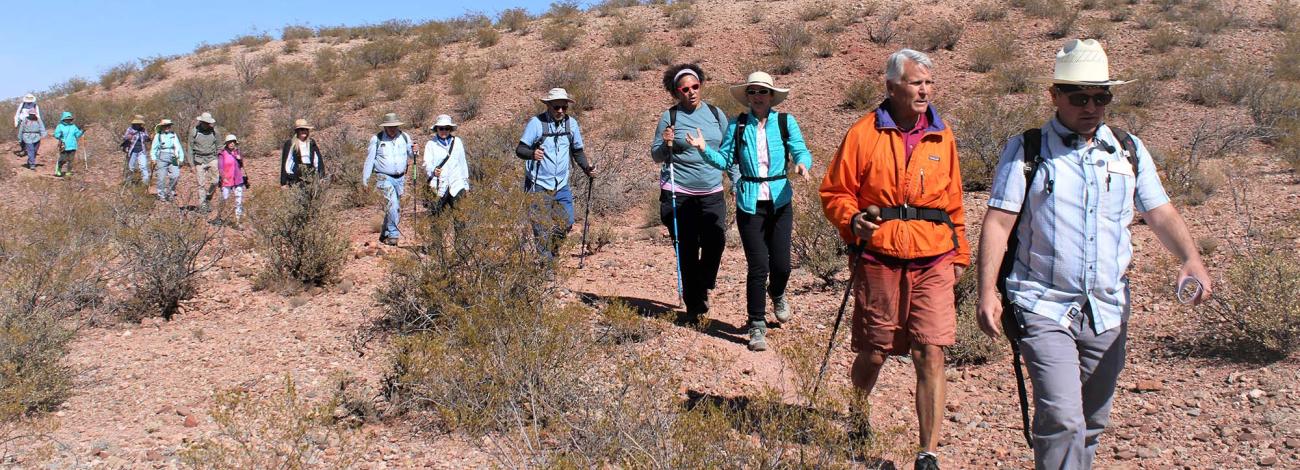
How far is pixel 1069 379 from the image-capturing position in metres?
2.83

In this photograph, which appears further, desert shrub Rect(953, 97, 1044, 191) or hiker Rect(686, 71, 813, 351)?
desert shrub Rect(953, 97, 1044, 191)

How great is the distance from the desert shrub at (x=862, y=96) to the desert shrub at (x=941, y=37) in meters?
3.12

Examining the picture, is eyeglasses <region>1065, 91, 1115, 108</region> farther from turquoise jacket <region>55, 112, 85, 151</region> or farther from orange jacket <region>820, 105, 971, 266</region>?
turquoise jacket <region>55, 112, 85, 151</region>

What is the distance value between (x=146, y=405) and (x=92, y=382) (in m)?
0.76

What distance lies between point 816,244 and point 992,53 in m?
12.4

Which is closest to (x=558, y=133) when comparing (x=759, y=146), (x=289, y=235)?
(x=759, y=146)

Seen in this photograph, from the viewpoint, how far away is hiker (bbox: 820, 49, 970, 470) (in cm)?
347

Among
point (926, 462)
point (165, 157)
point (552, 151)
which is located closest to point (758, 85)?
point (552, 151)

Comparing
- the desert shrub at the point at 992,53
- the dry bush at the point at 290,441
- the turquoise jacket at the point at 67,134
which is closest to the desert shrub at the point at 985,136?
the desert shrub at the point at 992,53

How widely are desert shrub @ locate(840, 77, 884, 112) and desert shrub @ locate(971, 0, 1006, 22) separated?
4.86m

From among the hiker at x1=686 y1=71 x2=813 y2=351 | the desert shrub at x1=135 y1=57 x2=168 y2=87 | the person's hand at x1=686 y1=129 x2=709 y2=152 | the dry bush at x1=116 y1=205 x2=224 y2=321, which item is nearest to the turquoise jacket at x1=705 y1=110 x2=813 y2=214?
the hiker at x1=686 y1=71 x2=813 y2=351

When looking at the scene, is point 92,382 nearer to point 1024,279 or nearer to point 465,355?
point 465,355

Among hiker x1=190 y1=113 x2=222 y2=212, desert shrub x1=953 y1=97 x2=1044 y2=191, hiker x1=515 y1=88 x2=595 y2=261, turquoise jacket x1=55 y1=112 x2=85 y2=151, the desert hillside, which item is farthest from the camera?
turquoise jacket x1=55 y1=112 x2=85 y2=151

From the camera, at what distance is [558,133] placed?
23.0 ft
